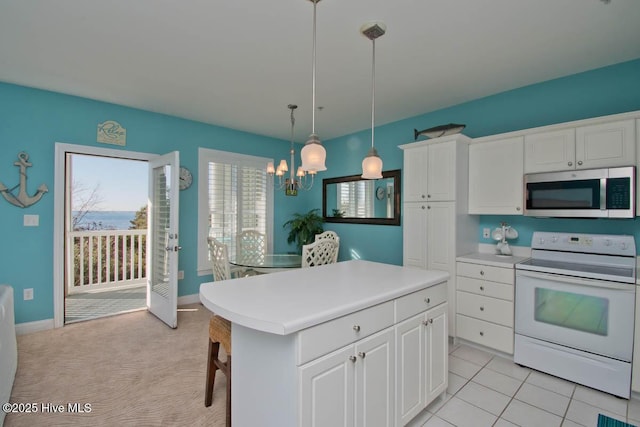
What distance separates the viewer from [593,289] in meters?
2.12

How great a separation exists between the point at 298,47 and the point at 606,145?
2.54m

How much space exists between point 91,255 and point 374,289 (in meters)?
5.11

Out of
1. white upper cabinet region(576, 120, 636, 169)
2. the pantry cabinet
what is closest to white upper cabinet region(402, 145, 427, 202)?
the pantry cabinet

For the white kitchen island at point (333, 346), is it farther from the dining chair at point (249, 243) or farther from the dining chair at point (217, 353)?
the dining chair at point (249, 243)

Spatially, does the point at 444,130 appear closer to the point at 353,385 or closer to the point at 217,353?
the point at 353,385

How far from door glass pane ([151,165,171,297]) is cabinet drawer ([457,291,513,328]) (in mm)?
3206

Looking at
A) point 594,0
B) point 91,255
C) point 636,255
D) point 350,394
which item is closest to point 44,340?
point 91,255

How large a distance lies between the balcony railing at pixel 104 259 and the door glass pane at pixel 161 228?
70.3 inches

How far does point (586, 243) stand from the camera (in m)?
2.45

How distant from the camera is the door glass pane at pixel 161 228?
11.0 feet

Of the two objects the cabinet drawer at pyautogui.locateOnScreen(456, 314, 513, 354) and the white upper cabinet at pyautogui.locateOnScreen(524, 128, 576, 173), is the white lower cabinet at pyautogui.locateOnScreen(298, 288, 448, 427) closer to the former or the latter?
the cabinet drawer at pyautogui.locateOnScreen(456, 314, 513, 354)

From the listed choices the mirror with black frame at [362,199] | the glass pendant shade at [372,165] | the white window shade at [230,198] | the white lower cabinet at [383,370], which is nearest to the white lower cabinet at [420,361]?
the white lower cabinet at [383,370]

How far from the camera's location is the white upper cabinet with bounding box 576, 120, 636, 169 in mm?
2149

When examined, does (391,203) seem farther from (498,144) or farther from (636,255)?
(636,255)
